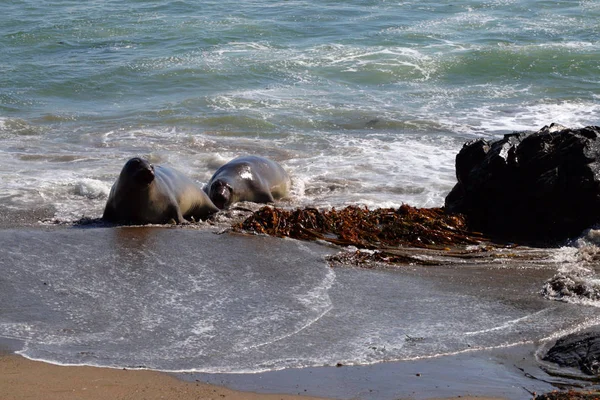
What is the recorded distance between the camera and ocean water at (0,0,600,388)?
211 inches

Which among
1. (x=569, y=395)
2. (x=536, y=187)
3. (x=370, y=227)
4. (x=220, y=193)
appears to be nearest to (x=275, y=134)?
(x=220, y=193)

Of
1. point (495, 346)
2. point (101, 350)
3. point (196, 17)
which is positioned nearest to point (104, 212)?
point (101, 350)

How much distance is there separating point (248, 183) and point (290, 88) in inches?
294

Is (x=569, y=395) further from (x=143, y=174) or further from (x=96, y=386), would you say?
(x=143, y=174)

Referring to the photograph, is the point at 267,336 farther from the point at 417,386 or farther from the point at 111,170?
the point at 111,170

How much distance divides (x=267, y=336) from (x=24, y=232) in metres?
3.33

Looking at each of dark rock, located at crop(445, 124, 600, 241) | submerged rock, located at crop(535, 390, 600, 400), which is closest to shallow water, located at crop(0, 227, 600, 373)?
dark rock, located at crop(445, 124, 600, 241)

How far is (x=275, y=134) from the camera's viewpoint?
13906 mm

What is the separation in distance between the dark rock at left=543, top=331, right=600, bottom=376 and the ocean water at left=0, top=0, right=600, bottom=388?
0.29 metres

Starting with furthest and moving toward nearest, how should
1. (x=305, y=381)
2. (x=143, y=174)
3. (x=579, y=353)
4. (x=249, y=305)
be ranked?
(x=143, y=174)
(x=249, y=305)
(x=579, y=353)
(x=305, y=381)

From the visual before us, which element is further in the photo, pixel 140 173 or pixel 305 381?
pixel 140 173

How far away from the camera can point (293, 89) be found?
17312 millimetres

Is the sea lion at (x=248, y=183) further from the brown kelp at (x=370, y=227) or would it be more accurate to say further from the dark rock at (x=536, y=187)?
the dark rock at (x=536, y=187)

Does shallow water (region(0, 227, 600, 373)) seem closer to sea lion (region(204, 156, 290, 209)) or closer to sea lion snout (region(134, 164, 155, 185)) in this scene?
sea lion snout (region(134, 164, 155, 185))
